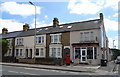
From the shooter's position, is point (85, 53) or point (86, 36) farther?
point (86, 36)

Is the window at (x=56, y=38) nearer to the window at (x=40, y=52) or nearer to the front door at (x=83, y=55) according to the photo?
the window at (x=40, y=52)

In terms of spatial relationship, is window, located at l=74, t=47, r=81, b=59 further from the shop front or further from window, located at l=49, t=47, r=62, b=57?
window, located at l=49, t=47, r=62, b=57

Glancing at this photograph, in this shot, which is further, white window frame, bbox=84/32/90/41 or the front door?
white window frame, bbox=84/32/90/41

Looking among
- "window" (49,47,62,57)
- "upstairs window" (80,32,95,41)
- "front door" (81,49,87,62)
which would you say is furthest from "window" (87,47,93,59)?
"window" (49,47,62,57)

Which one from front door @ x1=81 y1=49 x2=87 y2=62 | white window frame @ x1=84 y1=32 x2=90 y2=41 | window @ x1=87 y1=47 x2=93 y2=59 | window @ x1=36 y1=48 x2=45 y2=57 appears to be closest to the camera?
window @ x1=87 y1=47 x2=93 y2=59

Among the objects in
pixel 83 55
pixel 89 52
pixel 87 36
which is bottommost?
pixel 83 55

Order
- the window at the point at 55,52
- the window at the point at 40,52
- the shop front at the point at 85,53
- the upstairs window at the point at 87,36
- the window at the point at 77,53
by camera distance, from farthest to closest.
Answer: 1. the window at the point at 40,52
2. the window at the point at 55,52
3. the window at the point at 77,53
4. the upstairs window at the point at 87,36
5. the shop front at the point at 85,53

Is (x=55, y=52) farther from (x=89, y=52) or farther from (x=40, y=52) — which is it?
(x=89, y=52)

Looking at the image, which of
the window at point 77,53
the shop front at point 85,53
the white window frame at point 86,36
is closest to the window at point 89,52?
the shop front at point 85,53

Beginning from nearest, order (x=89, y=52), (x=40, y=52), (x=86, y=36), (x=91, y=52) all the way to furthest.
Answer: (x=91, y=52), (x=89, y=52), (x=86, y=36), (x=40, y=52)

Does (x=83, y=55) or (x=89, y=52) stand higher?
(x=89, y=52)

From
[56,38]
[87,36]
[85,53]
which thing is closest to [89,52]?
[85,53]

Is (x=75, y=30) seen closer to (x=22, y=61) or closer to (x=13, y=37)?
(x=22, y=61)

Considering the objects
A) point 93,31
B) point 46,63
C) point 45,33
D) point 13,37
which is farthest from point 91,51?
point 13,37
